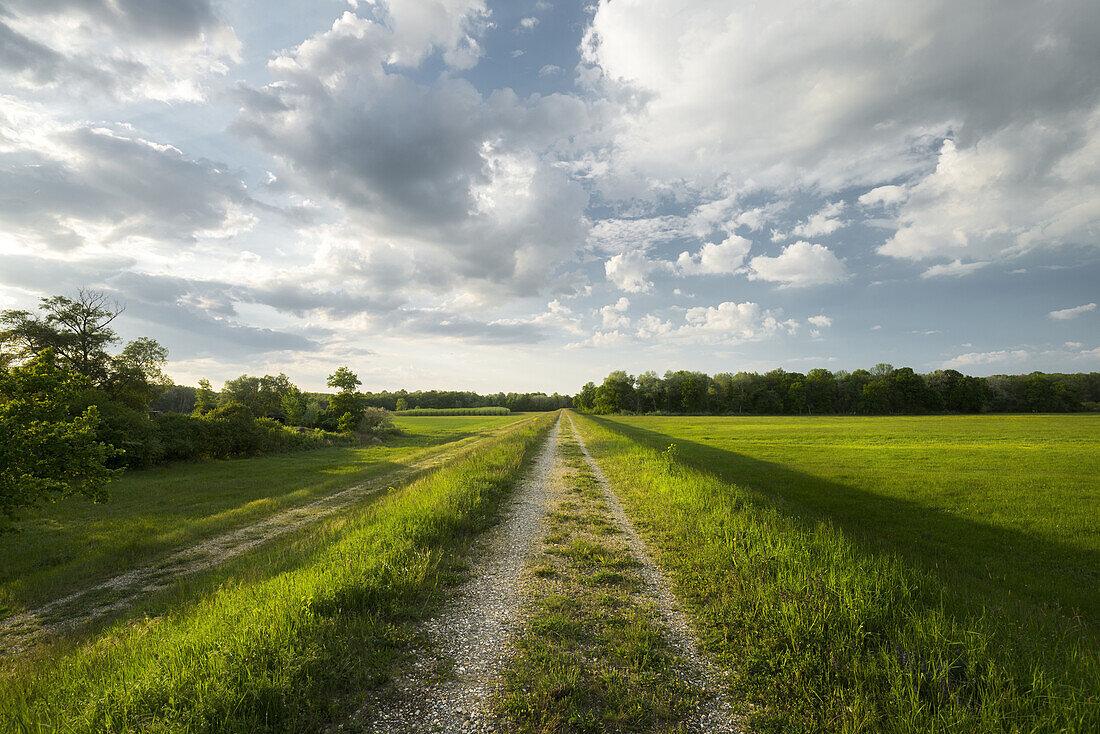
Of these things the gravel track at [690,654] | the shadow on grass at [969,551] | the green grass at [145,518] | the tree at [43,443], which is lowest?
the green grass at [145,518]

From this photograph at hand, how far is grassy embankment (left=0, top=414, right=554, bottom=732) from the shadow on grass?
27.3 ft

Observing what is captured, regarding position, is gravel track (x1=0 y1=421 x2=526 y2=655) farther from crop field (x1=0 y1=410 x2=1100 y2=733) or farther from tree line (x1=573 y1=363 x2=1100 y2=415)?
tree line (x1=573 y1=363 x2=1100 y2=415)

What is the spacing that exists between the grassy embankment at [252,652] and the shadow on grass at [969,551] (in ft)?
27.3

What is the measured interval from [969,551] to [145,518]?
2508 centimetres

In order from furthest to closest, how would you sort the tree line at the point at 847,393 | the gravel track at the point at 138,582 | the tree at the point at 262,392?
the tree line at the point at 847,393 → the tree at the point at 262,392 → the gravel track at the point at 138,582

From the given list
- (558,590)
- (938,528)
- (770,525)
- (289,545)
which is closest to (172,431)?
(289,545)

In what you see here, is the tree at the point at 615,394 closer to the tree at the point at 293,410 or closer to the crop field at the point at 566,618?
the tree at the point at 293,410

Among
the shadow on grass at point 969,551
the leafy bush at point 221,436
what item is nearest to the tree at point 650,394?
the leafy bush at point 221,436

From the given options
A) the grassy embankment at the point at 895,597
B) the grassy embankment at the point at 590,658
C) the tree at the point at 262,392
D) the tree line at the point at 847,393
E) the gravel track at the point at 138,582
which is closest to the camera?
the grassy embankment at the point at 895,597

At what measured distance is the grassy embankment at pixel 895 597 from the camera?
3855 mm

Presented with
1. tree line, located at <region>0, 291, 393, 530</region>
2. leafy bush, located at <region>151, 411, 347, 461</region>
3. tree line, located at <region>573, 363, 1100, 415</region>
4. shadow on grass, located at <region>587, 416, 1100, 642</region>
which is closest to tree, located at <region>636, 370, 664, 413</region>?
tree line, located at <region>573, 363, 1100, 415</region>

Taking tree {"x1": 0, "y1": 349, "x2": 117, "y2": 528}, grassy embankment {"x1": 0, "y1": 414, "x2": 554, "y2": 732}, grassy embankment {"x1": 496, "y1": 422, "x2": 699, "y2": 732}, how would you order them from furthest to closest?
tree {"x1": 0, "y1": 349, "x2": 117, "y2": 528}, grassy embankment {"x1": 496, "y1": 422, "x2": 699, "y2": 732}, grassy embankment {"x1": 0, "y1": 414, "x2": 554, "y2": 732}

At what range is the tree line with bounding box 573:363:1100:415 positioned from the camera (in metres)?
106

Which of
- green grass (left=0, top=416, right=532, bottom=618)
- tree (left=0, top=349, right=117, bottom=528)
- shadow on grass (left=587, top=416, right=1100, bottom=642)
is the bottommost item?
green grass (left=0, top=416, right=532, bottom=618)
